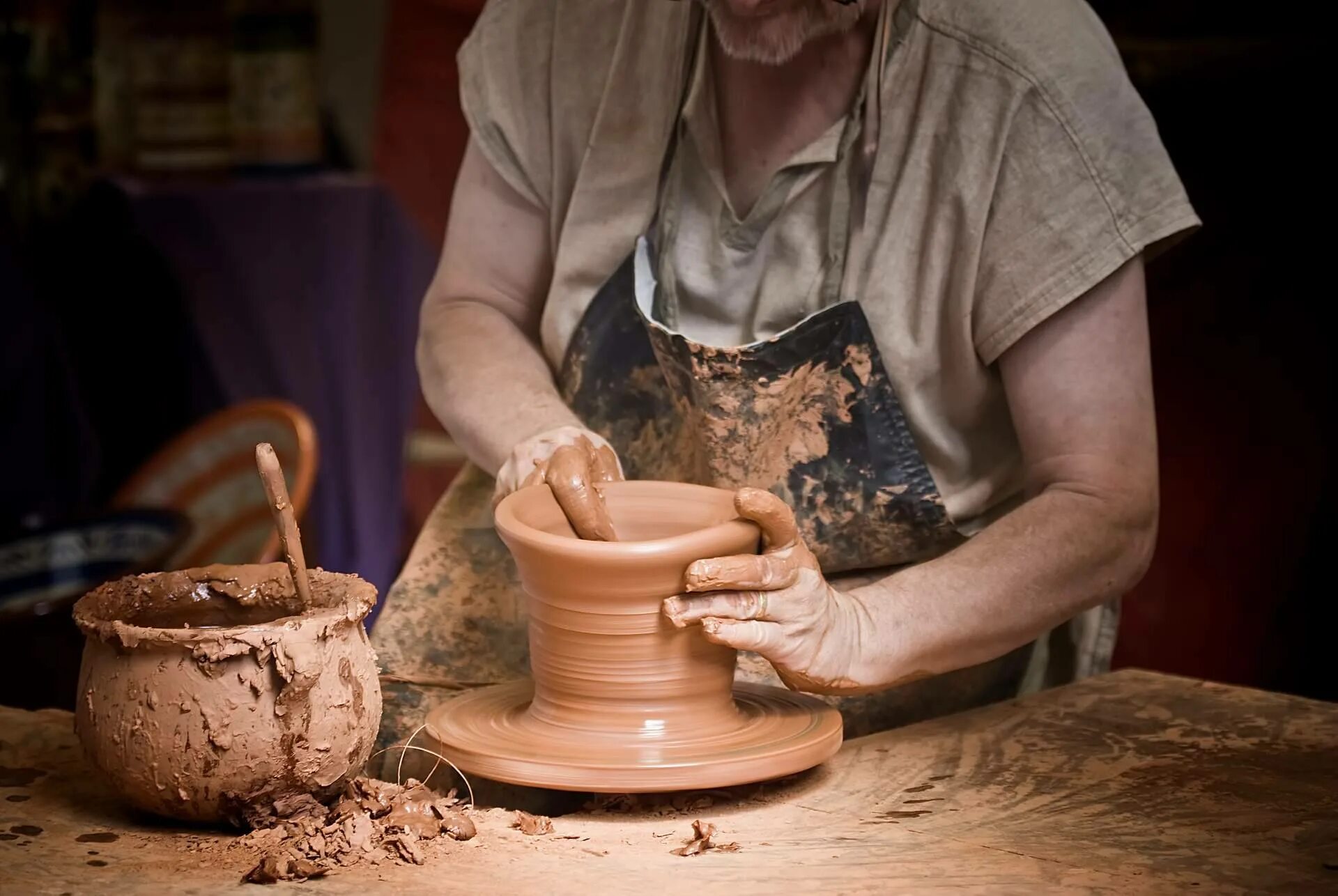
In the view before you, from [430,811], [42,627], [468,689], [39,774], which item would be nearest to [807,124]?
[468,689]

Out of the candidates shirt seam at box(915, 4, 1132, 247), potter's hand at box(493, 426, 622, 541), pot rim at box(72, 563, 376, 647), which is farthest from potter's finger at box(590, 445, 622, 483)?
shirt seam at box(915, 4, 1132, 247)

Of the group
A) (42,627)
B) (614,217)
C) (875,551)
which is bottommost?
(42,627)

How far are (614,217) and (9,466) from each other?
194cm

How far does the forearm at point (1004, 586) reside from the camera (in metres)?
1.82

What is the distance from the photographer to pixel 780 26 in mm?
1892

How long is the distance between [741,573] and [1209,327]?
6.60 feet

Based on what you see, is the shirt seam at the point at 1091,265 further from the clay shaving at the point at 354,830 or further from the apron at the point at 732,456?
the clay shaving at the point at 354,830

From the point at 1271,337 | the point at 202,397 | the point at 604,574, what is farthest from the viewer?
the point at 202,397

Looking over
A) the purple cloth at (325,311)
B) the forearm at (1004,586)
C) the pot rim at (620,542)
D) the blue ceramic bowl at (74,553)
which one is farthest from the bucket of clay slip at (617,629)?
the purple cloth at (325,311)

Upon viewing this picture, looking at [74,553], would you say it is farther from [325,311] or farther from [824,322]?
[824,322]

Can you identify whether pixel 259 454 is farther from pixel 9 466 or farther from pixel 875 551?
pixel 9 466

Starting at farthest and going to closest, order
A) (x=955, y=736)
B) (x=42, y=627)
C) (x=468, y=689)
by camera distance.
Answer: (x=42, y=627) < (x=468, y=689) < (x=955, y=736)

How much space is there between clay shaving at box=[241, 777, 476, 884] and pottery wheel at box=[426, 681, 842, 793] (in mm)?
86

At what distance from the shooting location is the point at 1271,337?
3.26 meters
